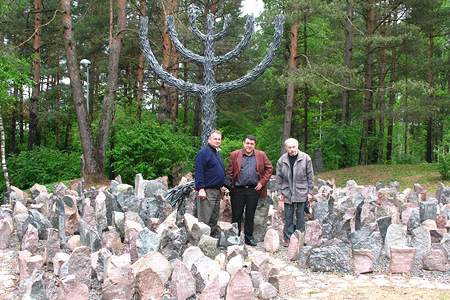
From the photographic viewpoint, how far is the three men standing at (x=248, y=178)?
4773 millimetres

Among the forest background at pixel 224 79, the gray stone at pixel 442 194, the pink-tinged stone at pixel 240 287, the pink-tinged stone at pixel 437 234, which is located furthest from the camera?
the forest background at pixel 224 79

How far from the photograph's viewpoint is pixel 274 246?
4.55 meters

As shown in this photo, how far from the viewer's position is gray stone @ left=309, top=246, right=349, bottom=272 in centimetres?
386

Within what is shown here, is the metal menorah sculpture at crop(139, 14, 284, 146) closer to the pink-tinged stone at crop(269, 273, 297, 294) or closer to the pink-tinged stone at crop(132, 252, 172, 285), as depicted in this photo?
the pink-tinged stone at crop(132, 252, 172, 285)

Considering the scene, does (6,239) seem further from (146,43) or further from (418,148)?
(418,148)

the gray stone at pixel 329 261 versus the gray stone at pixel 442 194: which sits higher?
the gray stone at pixel 442 194

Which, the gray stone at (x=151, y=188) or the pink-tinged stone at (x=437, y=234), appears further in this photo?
the gray stone at (x=151, y=188)

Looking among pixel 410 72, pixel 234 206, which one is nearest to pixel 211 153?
pixel 234 206

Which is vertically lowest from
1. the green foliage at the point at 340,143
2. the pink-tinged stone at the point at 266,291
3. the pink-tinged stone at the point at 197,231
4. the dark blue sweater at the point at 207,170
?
the pink-tinged stone at the point at 266,291

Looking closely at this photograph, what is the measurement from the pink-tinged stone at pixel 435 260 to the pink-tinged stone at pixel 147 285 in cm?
263

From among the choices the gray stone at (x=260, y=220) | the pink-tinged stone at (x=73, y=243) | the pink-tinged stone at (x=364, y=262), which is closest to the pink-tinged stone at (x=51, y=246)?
the pink-tinged stone at (x=73, y=243)

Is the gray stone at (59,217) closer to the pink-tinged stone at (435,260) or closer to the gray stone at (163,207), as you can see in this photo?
the gray stone at (163,207)

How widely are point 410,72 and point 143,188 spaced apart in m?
19.3

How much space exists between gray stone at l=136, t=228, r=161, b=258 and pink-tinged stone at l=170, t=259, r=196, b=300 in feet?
2.67
